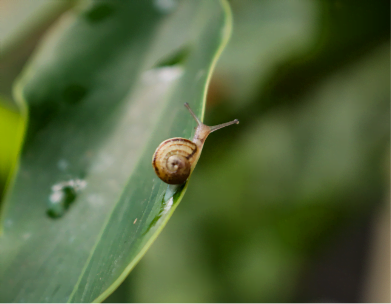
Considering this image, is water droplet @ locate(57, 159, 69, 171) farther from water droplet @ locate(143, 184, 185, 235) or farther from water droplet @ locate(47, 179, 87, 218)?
water droplet @ locate(143, 184, 185, 235)

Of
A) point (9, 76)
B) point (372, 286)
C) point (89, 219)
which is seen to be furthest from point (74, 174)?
point (372, 286)

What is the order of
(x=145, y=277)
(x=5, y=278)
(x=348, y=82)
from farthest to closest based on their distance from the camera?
(x=145, y=277) < (x=348, y=82) < (x=5, y=278)

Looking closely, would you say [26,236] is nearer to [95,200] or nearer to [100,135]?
[95,200]

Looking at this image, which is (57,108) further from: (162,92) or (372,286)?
(372,286)

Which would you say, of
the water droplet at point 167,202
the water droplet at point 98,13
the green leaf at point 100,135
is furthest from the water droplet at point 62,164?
the water droplet at point 98,13

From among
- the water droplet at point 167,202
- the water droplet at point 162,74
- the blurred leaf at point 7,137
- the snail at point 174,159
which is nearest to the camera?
the water droplet at point 167,202

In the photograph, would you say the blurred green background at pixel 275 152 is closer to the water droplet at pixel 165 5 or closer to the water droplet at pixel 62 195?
the water droplet at pixel 165 5

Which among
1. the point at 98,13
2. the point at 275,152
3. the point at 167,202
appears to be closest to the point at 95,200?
the point at 167,202
